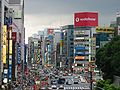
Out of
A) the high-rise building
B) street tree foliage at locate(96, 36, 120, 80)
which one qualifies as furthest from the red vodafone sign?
street tree foliage at locate(96, 36, 120, 80)

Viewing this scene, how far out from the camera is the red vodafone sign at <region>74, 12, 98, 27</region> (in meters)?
118

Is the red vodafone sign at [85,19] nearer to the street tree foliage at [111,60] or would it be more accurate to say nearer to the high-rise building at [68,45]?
the high-rise building at [68,45]

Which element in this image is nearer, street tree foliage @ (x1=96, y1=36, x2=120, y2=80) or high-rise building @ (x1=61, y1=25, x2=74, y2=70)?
street tree foliage @ (x1=96, y1=36, x2=120, y2=80)

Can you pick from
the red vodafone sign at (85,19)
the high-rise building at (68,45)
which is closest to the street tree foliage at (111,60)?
the red vodafone sign at (85,19)

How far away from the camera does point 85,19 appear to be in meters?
Answer: 120

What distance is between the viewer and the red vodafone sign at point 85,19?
118 m

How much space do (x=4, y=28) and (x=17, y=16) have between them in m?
66.9

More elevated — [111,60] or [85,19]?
[85,19]

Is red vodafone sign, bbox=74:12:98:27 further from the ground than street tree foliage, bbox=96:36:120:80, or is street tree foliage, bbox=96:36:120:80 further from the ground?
red vodafone sign, bbox=74:12:98:27

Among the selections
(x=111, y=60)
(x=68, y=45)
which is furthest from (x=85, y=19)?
(x=111, y=60)

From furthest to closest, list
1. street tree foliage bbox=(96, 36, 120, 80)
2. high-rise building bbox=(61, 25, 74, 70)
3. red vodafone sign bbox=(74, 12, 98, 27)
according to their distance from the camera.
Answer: high-rise building bbox=(61, 25, 74, 70) < red vodafone sign bbox=(74, 12, 98, 27) < street tree foliage bbox=(96, 36, 120, 80)

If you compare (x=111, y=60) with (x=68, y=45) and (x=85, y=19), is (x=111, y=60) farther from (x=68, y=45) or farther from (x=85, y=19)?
(x=68, y=45)

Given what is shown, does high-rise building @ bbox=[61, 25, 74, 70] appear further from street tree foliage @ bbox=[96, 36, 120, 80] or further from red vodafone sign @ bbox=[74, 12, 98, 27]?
street tree foliage @ bbox=[96, 36, 120, 80]

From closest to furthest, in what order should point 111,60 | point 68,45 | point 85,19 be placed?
point 111,60, point 85,19, point 68,45
